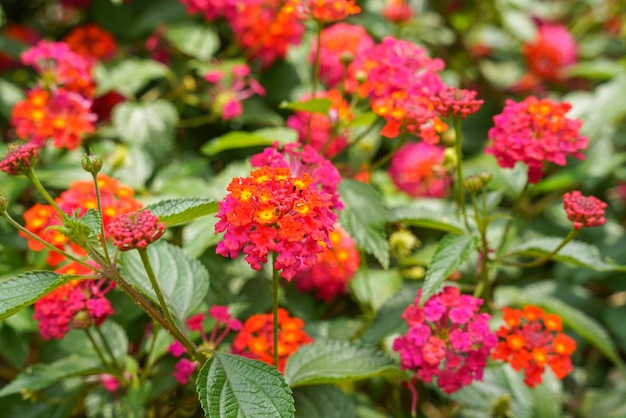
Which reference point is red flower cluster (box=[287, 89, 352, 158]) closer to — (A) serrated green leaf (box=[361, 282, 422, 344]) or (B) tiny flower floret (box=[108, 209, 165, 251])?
(A) serrated green leaf (box=[361, 282, 422, 344])

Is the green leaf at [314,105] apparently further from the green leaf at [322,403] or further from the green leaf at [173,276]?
the green leaf at [322,403]

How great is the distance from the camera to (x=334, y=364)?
1.37 meters

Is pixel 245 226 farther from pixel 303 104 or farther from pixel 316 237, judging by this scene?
pixel 303 104

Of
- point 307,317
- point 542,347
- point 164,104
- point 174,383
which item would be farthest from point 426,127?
point 164,104

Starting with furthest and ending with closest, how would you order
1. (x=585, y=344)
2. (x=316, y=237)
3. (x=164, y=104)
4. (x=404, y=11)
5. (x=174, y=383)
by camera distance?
(x=404, y=11)
(x=585, y=344)
(x=164, y=104)
(x=174, y=383)
(x=316, y=237)

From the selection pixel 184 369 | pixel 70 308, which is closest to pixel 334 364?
pixel 184 369

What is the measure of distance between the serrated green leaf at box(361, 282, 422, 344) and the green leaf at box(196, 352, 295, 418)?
0.45 m

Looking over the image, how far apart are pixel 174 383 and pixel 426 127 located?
2.54 feet

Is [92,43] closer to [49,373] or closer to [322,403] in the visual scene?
[49,373]

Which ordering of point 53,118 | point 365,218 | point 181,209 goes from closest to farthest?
point 181,209
point 365,218
point 53,118

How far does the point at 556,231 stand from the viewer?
2283 millimetres

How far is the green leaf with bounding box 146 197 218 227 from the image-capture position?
1.13 meters

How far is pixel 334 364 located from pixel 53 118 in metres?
0.95

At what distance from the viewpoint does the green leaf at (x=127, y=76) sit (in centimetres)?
200
